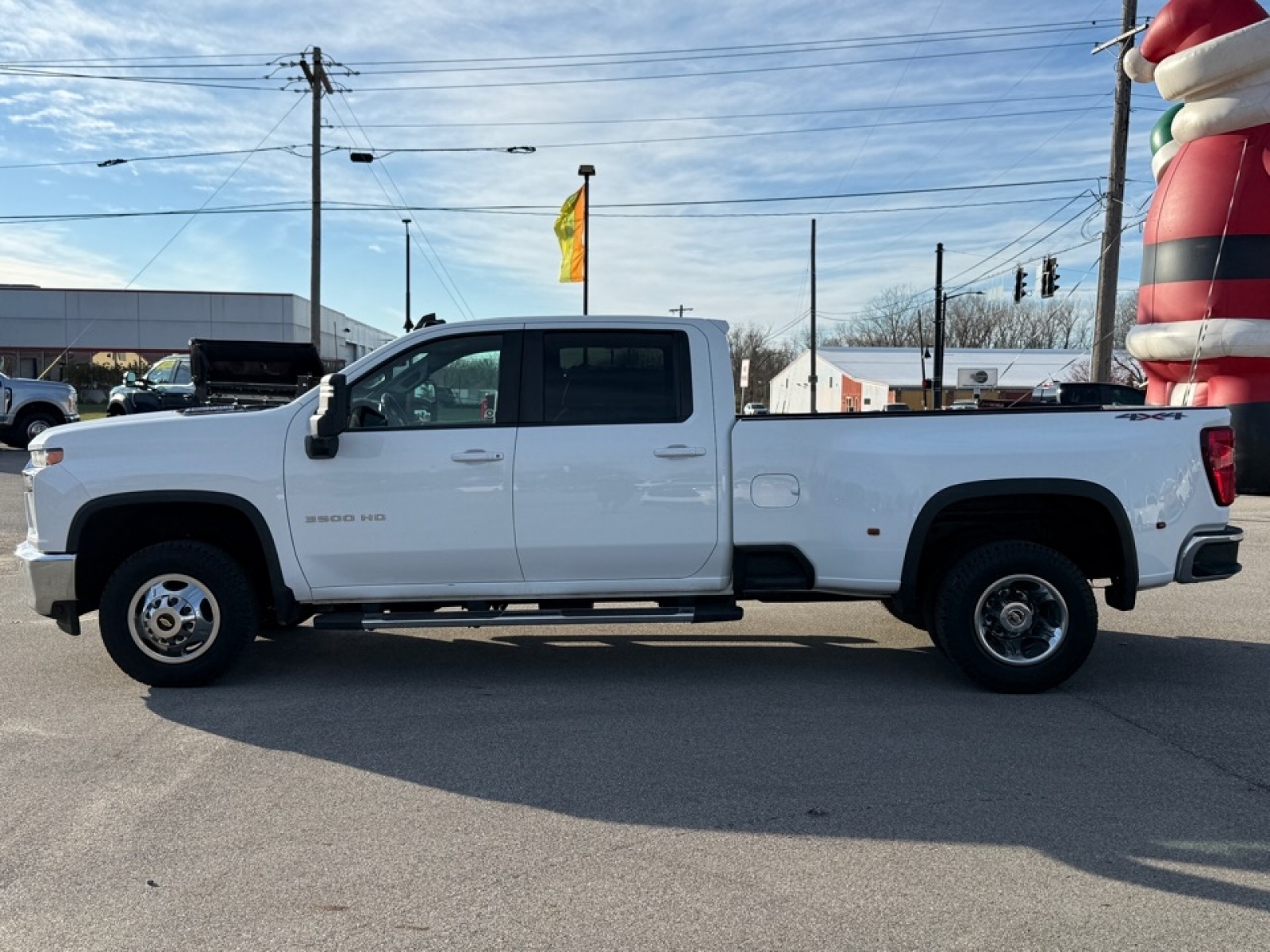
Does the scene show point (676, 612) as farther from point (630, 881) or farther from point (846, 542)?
point (630, 881)

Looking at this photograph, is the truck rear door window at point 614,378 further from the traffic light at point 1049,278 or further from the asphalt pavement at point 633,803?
the traffic light at point 1049,278

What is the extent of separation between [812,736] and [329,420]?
2946 millimetres

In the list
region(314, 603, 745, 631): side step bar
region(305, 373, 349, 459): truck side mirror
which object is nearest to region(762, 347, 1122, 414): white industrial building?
region(314, 603, 745, 631): side step bar

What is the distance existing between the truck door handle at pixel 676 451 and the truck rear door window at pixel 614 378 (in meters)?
0.16

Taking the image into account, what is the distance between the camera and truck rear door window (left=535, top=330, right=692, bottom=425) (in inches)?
231

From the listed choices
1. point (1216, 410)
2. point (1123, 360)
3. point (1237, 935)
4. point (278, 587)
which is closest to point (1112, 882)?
point (1237, 935)

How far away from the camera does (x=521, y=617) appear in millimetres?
5734

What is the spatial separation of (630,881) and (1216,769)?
2.82 m

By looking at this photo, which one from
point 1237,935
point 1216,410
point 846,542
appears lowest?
point 1237,935

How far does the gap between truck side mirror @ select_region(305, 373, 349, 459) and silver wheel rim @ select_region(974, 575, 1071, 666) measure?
11.7ft

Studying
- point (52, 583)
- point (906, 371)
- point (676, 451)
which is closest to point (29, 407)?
point (52, 583)

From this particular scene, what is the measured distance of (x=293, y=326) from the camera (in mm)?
54312

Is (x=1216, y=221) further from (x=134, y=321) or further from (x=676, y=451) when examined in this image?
(x=134, y=321)

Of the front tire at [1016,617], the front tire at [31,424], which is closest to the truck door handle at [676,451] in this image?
the front tire at [1016,617]
